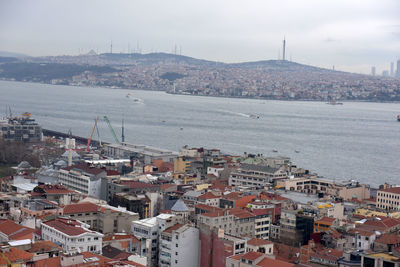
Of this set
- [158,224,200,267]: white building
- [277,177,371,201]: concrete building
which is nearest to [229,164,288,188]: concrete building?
[277,177,371,201]: concrete building

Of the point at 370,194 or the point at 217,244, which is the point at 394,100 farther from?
the point at 217,244

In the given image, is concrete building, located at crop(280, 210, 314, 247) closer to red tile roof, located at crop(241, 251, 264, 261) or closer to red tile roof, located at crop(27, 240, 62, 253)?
red tile roof, located at crop(241, 251, 264, 261)

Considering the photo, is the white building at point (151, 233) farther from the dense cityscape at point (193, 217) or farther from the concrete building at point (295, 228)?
the concrete building at point (295, 228)

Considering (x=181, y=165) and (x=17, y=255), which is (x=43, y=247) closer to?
(x=17, y=255)

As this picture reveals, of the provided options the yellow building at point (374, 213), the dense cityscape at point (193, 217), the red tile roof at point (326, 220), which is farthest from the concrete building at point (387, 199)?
the red tile roof at point (326, 220)

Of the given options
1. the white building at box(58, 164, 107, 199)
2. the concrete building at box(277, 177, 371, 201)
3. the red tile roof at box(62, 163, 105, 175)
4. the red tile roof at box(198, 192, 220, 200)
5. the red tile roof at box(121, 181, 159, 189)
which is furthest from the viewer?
the concrete building at box(277, 177, 371, 201)
